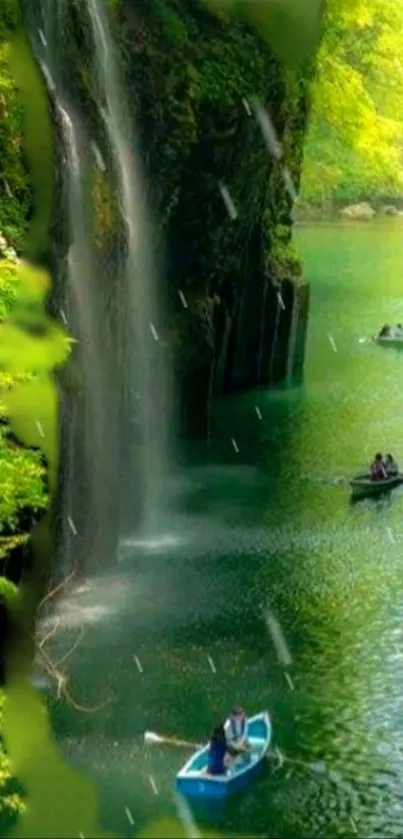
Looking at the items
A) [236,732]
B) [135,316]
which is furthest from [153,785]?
[135,316]

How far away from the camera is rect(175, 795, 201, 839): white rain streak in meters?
14.7

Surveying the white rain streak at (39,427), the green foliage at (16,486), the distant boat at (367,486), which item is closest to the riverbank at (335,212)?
the distant boat at (367,486)

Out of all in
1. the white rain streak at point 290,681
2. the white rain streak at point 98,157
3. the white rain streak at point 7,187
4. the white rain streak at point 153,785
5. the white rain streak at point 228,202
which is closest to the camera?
the white rain streak at point 153,785

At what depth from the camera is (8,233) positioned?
17.8 m

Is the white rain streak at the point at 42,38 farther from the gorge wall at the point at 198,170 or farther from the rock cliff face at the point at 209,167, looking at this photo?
the rock cliff face at the point at 209,167

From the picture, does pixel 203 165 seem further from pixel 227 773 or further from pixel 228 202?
pixel 227 773

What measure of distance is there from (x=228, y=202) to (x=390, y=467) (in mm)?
7218

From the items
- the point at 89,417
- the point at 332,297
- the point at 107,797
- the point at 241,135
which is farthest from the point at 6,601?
→ the point at 332,297

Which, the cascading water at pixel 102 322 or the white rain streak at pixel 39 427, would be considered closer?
the white rain streak at pixel 39 427

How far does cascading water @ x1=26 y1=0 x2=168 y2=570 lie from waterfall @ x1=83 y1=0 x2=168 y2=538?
0.03m

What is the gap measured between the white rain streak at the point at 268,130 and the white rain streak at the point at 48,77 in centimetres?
1076

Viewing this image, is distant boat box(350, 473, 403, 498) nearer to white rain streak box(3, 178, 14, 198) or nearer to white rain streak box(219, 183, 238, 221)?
white rain streak box(219, 183, 238, 221)

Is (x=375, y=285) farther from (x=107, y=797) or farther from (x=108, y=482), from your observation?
(x=107, y=797)

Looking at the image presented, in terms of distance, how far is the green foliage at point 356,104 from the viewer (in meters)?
42.5
